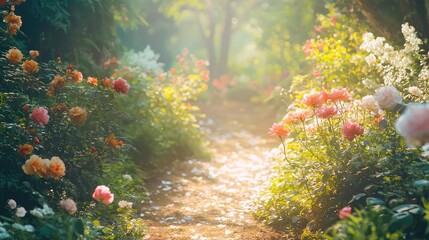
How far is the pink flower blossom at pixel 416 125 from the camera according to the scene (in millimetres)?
2604

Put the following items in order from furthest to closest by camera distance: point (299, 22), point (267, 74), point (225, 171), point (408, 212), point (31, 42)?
point (267, 74)
point (299, 22)
point (225, 171)
point (31, 42)
point (408, 212)

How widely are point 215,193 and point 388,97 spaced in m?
3.36

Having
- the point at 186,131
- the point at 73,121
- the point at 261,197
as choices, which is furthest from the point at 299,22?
the point at 73,121

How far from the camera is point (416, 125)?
8.61 ft

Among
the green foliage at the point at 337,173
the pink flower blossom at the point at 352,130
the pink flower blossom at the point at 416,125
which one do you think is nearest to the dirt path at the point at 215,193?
the green foliage at the point at 337,173

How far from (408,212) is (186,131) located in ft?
19.5

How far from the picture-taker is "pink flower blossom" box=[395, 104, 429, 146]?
2.60 m

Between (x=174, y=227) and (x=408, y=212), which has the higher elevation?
(x=174, y=227)

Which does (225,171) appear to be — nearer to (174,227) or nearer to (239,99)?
(174,227)

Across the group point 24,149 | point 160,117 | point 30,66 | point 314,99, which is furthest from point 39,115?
point 160,117

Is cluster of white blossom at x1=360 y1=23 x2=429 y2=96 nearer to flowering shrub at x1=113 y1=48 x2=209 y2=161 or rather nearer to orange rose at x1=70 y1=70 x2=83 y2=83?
orange rose at x1=70 y1=70 x2=83 y2=83

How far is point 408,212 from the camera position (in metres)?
3.11

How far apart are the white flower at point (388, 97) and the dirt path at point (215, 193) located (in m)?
1.66

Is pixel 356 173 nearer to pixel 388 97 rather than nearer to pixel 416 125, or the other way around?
pixel 388 97
